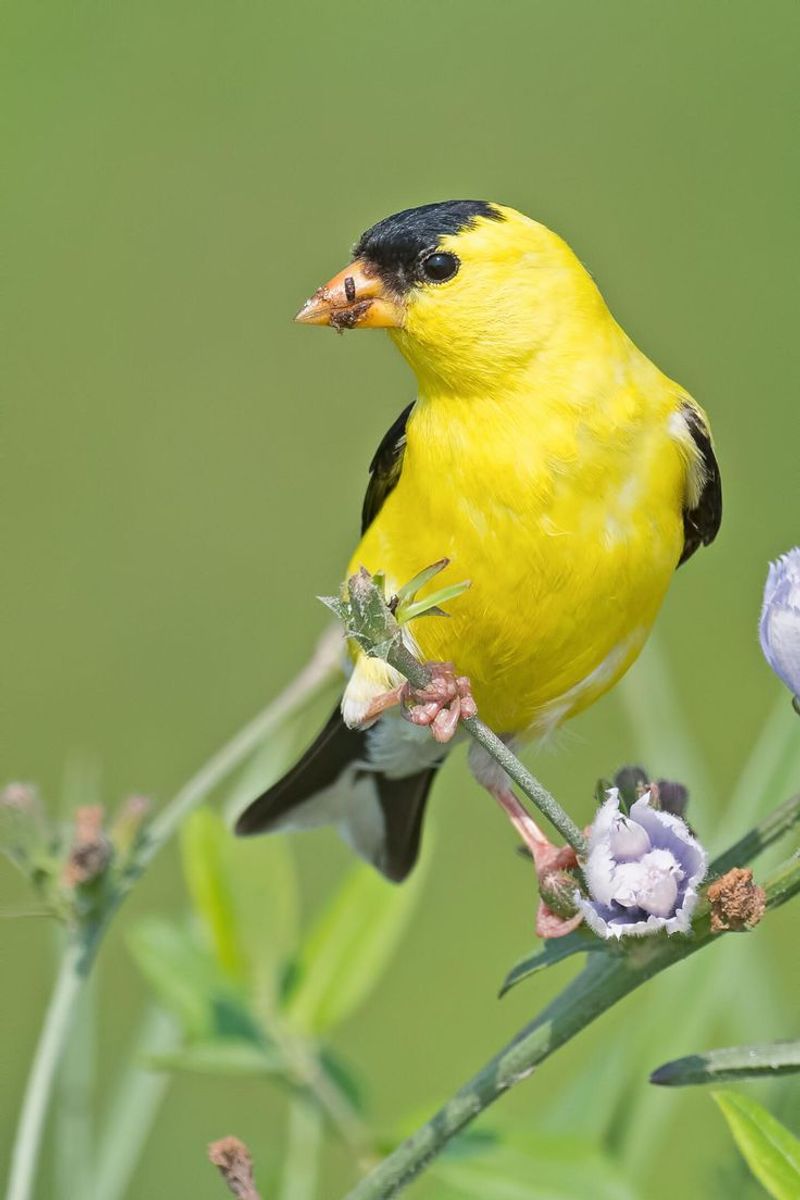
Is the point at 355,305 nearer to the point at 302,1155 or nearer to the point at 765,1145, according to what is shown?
the point at 302,1155

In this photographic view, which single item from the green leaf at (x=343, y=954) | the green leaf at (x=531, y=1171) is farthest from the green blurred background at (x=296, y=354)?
the green leaf at (x=531, y=1171)

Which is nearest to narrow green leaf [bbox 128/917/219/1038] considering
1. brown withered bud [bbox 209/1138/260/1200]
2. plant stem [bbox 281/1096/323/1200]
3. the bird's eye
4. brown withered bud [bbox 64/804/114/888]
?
plant stem [bbox 281/1096/323/1200]

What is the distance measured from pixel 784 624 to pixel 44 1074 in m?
0.66

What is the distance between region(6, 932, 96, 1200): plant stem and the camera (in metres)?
1.28

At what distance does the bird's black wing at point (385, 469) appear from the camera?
1.89 metres

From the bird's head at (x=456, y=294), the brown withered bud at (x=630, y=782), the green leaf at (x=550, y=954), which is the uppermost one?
the bird's head at (x=456, y=294)

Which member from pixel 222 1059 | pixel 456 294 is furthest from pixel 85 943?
pixel 456 294

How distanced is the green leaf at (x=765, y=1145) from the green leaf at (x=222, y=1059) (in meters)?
0.61

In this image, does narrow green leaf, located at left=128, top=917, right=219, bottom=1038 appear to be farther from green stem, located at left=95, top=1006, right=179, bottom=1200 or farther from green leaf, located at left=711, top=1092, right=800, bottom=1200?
green leaf, located at left=711, top=1092, right=800, bottom=1200

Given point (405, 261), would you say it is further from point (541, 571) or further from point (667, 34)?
point (667, 34)

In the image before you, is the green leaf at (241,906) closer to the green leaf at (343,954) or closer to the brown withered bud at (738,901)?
the green leaf at (343,954)

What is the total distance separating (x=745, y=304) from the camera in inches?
203

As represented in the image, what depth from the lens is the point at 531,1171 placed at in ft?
4.86

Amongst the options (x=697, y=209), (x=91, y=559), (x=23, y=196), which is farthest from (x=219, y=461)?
(x=697, y=209)
